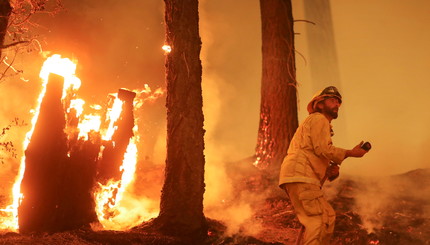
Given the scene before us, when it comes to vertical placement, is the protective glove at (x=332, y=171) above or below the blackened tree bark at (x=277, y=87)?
below

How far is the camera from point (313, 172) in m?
4.06

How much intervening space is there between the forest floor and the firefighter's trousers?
1678 millimetres

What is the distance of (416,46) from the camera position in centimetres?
1347

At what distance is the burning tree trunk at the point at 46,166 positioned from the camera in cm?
502

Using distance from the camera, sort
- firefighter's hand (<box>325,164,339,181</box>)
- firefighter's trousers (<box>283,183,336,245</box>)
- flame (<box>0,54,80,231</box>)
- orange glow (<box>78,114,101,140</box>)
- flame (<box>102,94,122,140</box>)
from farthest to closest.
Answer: flame (<box>102,94,122,140</box>)
orange glow (<box>78,114,101,140</box>)
flame (<box>0,54,80,231</box>)
firefighter's hand (<box>325,164,339,181</box>)
firefighter's trousers (<box>283,183,336,245</box>)

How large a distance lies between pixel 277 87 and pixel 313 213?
508 centimetres

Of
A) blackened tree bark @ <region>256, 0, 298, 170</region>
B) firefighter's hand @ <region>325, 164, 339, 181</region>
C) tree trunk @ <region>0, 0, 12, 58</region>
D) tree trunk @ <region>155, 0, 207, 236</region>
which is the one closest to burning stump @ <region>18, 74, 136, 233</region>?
tree trunk @ <region>0, 0, 12, 58</region>

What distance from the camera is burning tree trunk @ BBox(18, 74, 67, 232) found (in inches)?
198

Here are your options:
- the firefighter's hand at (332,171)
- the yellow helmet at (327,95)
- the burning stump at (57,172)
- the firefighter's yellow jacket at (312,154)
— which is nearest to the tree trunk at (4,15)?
the burning stump at (57,172)

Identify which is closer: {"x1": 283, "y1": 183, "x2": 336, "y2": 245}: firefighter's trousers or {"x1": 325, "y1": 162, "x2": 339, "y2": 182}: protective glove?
{"x1": 283, "y1": 183, "x2": 336, "y2": 245}: firefighter's trousers

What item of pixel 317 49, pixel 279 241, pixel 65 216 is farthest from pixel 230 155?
→ pixel 65 216

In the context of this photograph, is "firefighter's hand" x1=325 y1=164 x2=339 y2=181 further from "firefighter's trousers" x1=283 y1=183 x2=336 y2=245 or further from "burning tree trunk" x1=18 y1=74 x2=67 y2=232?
"burning tree trunk" x1=18 y1=74 x2=67 y2=232

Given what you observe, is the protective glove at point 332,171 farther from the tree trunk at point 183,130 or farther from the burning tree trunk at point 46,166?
the burning tree trunk at point 46,166

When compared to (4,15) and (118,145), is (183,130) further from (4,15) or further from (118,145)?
(4,15)
